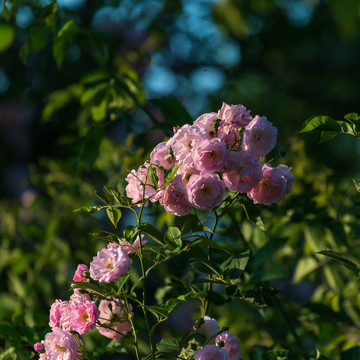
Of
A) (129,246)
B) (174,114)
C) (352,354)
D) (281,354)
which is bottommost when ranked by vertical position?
(352,354)

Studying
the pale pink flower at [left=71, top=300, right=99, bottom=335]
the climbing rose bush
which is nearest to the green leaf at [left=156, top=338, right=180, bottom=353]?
the climbing rose bush

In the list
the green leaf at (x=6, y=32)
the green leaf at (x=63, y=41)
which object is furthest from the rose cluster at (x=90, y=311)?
the green leaf at (x=6, y=32)

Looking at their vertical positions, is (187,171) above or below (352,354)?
above

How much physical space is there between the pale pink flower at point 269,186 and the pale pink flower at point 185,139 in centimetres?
8

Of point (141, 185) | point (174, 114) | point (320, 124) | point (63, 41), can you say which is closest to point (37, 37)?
point (63, 41)

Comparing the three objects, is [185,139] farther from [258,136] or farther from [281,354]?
[281,354]

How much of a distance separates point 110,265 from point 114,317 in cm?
8

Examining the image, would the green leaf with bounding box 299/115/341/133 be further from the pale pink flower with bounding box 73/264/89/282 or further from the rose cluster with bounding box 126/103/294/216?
the pale pink flower with bounding box 73/264/89/282

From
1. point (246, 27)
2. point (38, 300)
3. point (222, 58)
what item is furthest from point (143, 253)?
point (222, 58)

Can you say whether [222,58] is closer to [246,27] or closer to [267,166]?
[246,27]

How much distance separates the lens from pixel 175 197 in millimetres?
646

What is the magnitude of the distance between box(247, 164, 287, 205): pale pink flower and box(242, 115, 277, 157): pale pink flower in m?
0.02

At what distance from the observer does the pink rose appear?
623 mm

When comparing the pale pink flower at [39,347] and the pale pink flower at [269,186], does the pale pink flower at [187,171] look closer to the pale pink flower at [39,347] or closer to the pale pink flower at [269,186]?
the pale pink flower at [269,186]
